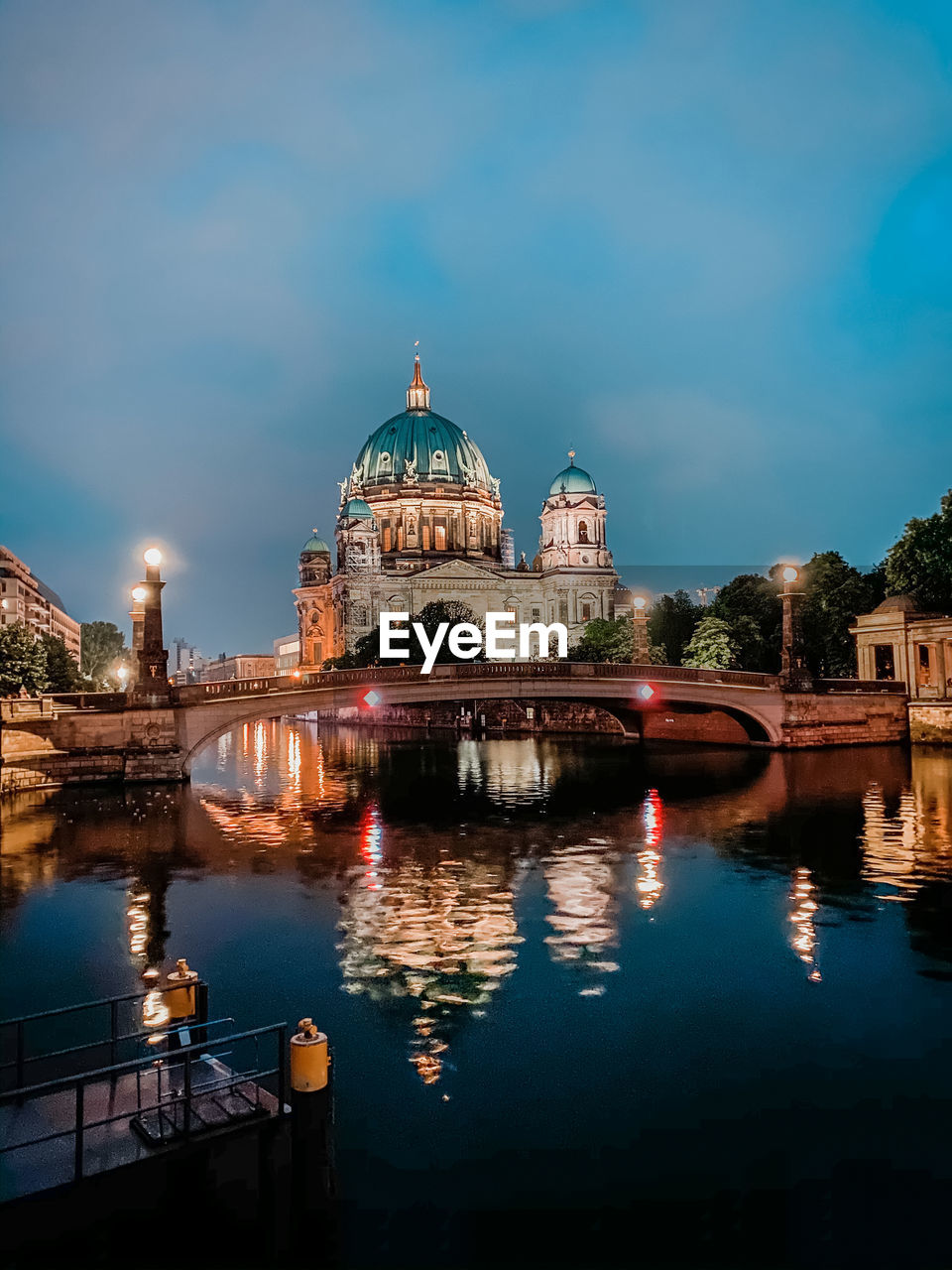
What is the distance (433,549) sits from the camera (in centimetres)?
12962

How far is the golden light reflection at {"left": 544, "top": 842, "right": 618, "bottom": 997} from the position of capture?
17.1m

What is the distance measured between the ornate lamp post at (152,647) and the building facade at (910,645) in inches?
1632

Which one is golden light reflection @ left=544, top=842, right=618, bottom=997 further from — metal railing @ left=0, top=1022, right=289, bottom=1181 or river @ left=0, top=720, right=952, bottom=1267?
metal railing @ left=0, top=1022, right=289, bottom=1181

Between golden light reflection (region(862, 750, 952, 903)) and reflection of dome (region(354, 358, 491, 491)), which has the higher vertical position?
reflection of dome (region(354, 358, 491, 491))

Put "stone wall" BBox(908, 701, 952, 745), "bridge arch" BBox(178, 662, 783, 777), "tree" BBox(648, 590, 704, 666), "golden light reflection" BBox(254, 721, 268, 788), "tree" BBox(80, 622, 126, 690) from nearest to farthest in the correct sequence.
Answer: "bridge arch" BBox(178, 662, 783, 777), "golden light reflection" BBox(254, 721, 268, 788), "stone wall" BBox(908, 701, 952, 745), "tree" BBox(648, 590, 704, 666), "tree" BBox(80, 622, 126, 690)

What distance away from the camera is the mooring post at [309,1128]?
942 cm

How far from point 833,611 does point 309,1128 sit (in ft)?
210

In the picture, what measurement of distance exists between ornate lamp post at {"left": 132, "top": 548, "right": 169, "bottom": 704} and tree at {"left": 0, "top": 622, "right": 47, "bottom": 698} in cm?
1888

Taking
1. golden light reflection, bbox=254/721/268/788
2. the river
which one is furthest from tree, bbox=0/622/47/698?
the river

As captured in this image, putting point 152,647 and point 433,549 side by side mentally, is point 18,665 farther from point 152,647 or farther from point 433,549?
point 433,549

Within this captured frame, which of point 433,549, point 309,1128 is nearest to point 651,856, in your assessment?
point 309,1128

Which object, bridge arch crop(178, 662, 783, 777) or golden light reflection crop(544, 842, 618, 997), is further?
bridge arch crop(178, 662, 783, 777)

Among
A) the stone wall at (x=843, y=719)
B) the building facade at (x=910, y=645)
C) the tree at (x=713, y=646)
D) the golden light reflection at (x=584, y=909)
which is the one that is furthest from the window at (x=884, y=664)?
the golden light reflection at (x=584, y=909)

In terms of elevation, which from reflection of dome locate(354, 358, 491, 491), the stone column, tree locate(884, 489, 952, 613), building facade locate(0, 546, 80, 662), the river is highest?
reflection of dome locate(354, 358, 491, 491)
